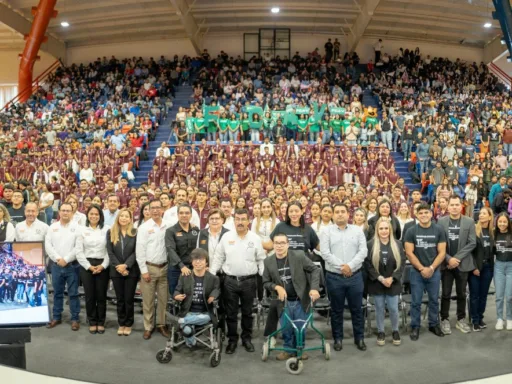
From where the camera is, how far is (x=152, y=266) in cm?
667

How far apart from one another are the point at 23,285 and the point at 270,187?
8.36 m

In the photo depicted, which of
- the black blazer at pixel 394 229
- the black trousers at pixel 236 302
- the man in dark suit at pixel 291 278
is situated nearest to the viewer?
the man in dark suit at pixel 291 278

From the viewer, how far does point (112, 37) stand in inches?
1026

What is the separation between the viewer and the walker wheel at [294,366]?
541cm

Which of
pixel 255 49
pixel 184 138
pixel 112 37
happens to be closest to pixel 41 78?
pixel 112 37

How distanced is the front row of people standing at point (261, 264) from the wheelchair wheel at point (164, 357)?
330mm

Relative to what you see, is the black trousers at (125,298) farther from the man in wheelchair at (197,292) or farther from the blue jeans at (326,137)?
the blue jeans at (326,137)

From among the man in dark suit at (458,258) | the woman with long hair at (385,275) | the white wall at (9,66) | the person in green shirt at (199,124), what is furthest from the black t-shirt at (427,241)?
the white wall at (9,66)

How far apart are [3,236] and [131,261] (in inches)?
58.3

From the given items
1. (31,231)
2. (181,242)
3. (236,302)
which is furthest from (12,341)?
(31,231)

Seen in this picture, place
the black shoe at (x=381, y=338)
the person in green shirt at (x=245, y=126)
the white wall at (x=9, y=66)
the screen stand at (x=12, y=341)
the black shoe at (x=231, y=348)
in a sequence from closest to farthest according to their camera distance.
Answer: the screen stand at (x=12, y=341)
the black shoe at (x=231, y=348)
the black shoe at (x=381, y=338)
the person in green shirt at (x=245, y=126)
the white wall at (x=9, y=66)

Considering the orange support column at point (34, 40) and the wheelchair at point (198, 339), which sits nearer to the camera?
the wheelchair at point (198, 339)

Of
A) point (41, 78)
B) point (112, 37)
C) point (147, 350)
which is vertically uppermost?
point (112, 37)

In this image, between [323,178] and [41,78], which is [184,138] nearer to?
[323,178]
